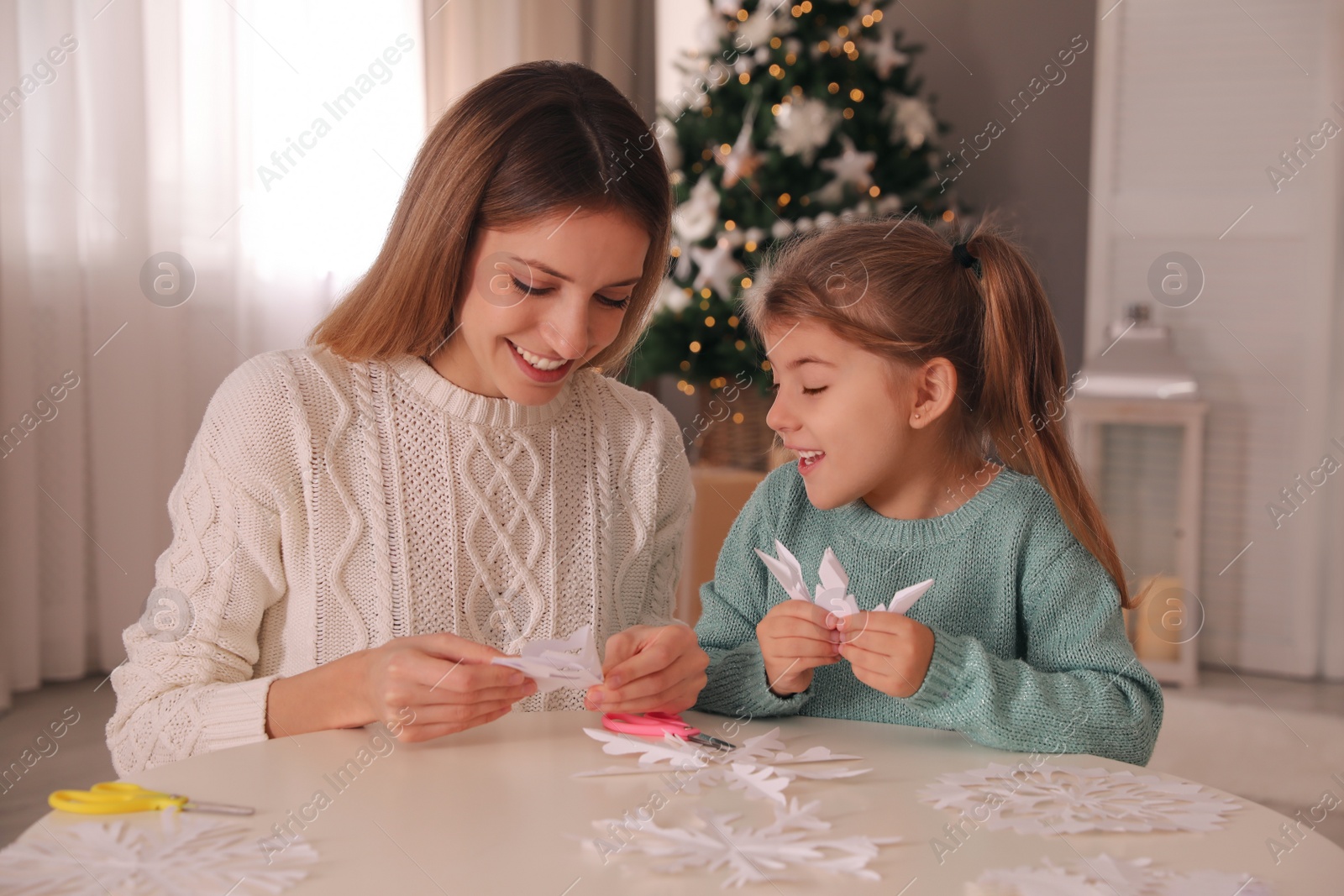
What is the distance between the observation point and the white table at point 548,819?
2.45 feet

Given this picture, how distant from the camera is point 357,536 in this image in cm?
128

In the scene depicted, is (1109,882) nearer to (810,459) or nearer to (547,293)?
(810,459)

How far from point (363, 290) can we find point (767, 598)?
599 millimetres

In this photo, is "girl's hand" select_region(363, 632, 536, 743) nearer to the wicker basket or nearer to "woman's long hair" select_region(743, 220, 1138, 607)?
"woman's long hair" select_region(743, 220, 1138, 607)

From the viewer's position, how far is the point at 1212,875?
30.1 inches

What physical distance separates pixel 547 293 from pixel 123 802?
64 cm

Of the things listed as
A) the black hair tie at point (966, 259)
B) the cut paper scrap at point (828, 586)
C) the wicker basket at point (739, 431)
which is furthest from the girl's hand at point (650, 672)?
the wicker basket at point (739, 431)

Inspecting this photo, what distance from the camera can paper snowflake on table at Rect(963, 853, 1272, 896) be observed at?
74 centimetres

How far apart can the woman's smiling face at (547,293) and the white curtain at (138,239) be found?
2056 millimetres

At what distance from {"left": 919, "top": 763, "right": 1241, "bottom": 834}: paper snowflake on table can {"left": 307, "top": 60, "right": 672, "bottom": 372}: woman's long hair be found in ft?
2.26

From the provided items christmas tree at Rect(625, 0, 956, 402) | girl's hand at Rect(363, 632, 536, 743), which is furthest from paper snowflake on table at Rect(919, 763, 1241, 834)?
christmas tree at Rect(625, 0, 956, 402)

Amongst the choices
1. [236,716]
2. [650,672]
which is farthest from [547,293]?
[236,716]

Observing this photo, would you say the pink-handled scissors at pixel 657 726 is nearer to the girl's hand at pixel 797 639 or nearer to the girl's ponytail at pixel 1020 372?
the girl's hand at pixel 797 639

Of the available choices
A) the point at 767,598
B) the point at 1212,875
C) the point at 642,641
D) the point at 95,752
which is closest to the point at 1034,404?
the point at 767,598
